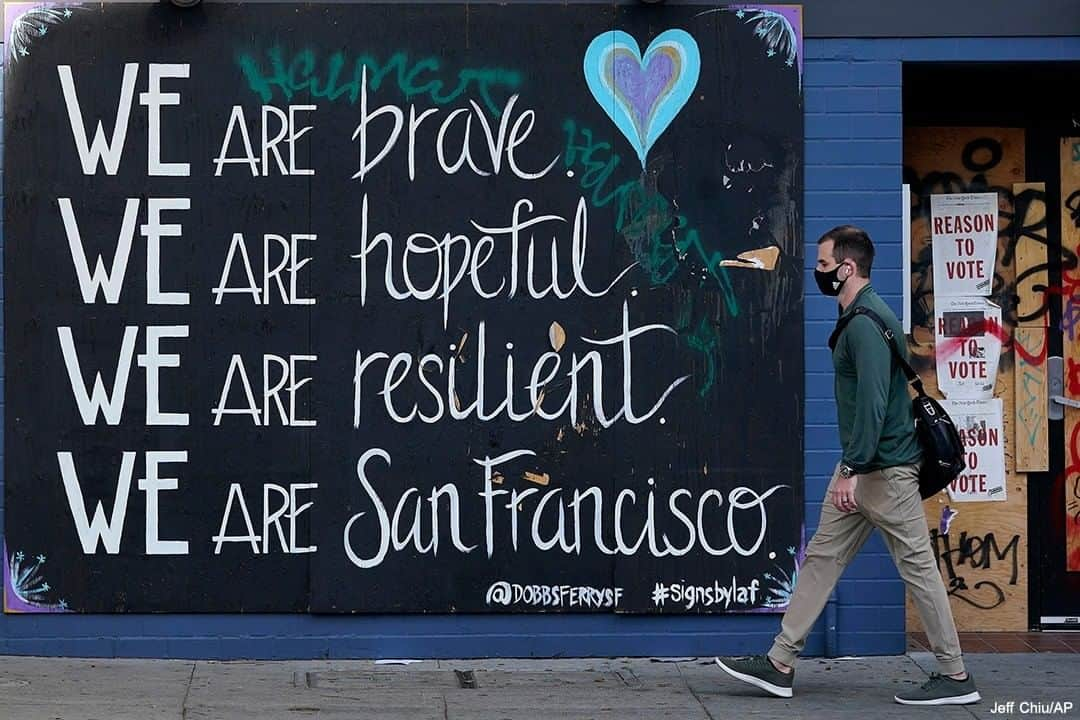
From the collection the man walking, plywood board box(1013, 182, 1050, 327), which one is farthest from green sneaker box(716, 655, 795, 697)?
plywood board box(1013, 182, 1050, 327)

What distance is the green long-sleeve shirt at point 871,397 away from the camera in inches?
253

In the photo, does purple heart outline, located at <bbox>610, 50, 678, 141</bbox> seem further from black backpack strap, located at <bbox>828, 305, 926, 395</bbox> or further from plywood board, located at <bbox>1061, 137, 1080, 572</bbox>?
plywood board, located at <bbox>1061, 137, 1080, 572</bbox>

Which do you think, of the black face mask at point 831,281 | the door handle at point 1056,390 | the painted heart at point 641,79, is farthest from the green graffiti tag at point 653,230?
the door handle at point 1056,390

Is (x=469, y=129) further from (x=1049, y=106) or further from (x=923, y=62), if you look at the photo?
(x=1049, y=106)

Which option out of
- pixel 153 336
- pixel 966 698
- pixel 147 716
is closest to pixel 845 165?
pixel 966 698

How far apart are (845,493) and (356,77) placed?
3.05 metres

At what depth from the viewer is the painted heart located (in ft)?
24.6

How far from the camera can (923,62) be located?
297 inches

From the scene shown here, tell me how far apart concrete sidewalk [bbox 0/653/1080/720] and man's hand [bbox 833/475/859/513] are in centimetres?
86

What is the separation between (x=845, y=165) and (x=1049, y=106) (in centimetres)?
148

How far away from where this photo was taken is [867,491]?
6613 mm

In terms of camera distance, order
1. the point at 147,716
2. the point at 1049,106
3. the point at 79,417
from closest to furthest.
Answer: the point at 147,716 → the point at 79,417 → the point at 1049,106

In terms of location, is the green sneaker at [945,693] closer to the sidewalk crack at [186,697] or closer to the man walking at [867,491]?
the man walking at [867,491]

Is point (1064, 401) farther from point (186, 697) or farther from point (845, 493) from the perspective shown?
point (186, 697)
